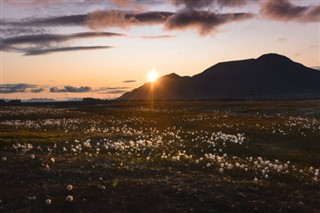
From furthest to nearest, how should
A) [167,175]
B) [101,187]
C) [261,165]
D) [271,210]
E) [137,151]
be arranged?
[137,151]
[261,165]
[167,175]
[101,187]
[271,210]

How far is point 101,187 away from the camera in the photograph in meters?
14.4

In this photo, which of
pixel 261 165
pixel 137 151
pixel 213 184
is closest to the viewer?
pixel 213 184

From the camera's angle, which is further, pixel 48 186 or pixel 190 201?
pixel 48 186

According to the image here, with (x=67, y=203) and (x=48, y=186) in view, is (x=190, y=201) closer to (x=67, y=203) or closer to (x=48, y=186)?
(x=67, y=203)

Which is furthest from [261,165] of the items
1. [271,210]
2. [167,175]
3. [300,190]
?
[271,210]

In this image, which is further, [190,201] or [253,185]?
[253,185]

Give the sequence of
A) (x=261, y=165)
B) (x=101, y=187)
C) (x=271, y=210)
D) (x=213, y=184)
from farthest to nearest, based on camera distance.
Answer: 1. (x=261, y=165)
2. (x=213, y=184)
3. (x=101, y=187)
4. (x=271, y=210)

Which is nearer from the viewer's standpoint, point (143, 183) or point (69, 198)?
point (69, 198)

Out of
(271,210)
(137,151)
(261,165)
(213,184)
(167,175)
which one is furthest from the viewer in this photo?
(137,151)

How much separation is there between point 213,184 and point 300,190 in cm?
359

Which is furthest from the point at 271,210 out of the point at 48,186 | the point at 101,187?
the point at 48,186

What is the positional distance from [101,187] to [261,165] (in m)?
9.31

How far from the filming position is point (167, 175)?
16.9m

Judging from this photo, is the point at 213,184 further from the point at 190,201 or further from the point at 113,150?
the point at 113,150
